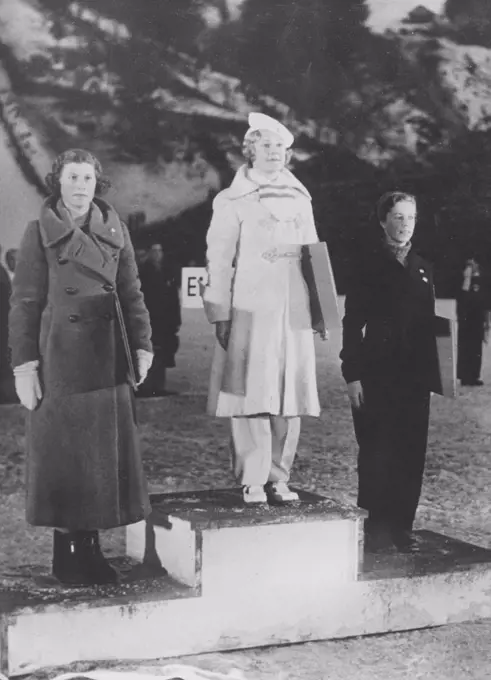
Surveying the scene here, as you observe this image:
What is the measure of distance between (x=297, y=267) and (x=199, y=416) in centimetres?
195

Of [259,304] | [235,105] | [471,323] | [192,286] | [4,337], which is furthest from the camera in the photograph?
[471,323]

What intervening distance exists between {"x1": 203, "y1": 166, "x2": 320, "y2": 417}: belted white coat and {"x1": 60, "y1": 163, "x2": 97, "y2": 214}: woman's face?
571mm

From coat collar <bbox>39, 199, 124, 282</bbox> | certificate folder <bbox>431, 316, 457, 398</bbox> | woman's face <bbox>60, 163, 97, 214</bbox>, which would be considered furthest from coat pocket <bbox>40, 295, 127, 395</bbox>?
certificate folder <bbox>431, 316, 457, 398</bbox>

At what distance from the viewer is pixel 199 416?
21.1ft

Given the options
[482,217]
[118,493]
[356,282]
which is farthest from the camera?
[482,217]

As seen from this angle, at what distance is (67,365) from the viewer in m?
4.30

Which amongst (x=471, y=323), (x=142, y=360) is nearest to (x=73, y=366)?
(x=142, y=360)

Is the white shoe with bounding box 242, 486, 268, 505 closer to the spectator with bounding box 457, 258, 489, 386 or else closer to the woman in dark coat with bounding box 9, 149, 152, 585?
the woman in dark coat with bounding box 9, 149, 152, 585

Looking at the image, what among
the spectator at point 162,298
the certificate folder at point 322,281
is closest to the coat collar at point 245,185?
the certificate folder at point 322,281

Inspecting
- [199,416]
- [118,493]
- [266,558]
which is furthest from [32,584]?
[199,416]

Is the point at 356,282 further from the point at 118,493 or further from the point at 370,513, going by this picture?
the point at 118,493

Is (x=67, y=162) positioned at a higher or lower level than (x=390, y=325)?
higher

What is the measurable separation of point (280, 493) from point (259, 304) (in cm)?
81

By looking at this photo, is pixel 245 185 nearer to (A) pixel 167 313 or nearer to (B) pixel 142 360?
(B) pixel 142 360
